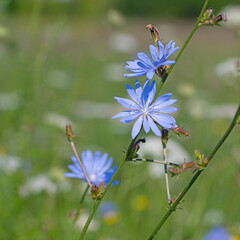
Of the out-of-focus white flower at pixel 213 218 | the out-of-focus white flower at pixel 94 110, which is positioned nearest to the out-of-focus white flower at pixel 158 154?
the out-of-focus white flower at pixel 213 218

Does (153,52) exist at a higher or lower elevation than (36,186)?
lower

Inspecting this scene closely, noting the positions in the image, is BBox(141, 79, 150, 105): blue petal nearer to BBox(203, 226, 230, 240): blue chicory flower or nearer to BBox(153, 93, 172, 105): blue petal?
BBox(153, 93, 172, 105): blue petal

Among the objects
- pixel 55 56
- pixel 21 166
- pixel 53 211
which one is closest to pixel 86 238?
pixel 53 211

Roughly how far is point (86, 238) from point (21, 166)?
51 cm

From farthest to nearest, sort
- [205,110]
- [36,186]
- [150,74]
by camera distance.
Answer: [205,110] → [36,186] → [150,74]

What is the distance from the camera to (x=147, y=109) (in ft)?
3.67

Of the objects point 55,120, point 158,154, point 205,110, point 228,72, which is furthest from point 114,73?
point 55,120

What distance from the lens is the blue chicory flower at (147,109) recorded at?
107 centimetres

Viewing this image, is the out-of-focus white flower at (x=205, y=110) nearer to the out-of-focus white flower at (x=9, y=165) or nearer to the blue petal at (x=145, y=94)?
the out-of-focus white flower at (x=9, y=165)

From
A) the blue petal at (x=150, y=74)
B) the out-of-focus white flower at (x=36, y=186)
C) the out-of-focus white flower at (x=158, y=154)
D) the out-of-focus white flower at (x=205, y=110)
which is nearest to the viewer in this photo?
the blue petal at (x=150, y=74)

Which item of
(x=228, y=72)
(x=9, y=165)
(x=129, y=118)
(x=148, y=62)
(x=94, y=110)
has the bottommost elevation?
(x=129, y=118)

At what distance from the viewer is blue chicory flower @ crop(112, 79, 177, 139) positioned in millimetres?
1068

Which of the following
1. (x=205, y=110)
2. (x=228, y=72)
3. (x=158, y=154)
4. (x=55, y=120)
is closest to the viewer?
(x=55, y=120)

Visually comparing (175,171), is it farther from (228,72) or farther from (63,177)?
(228,72)
